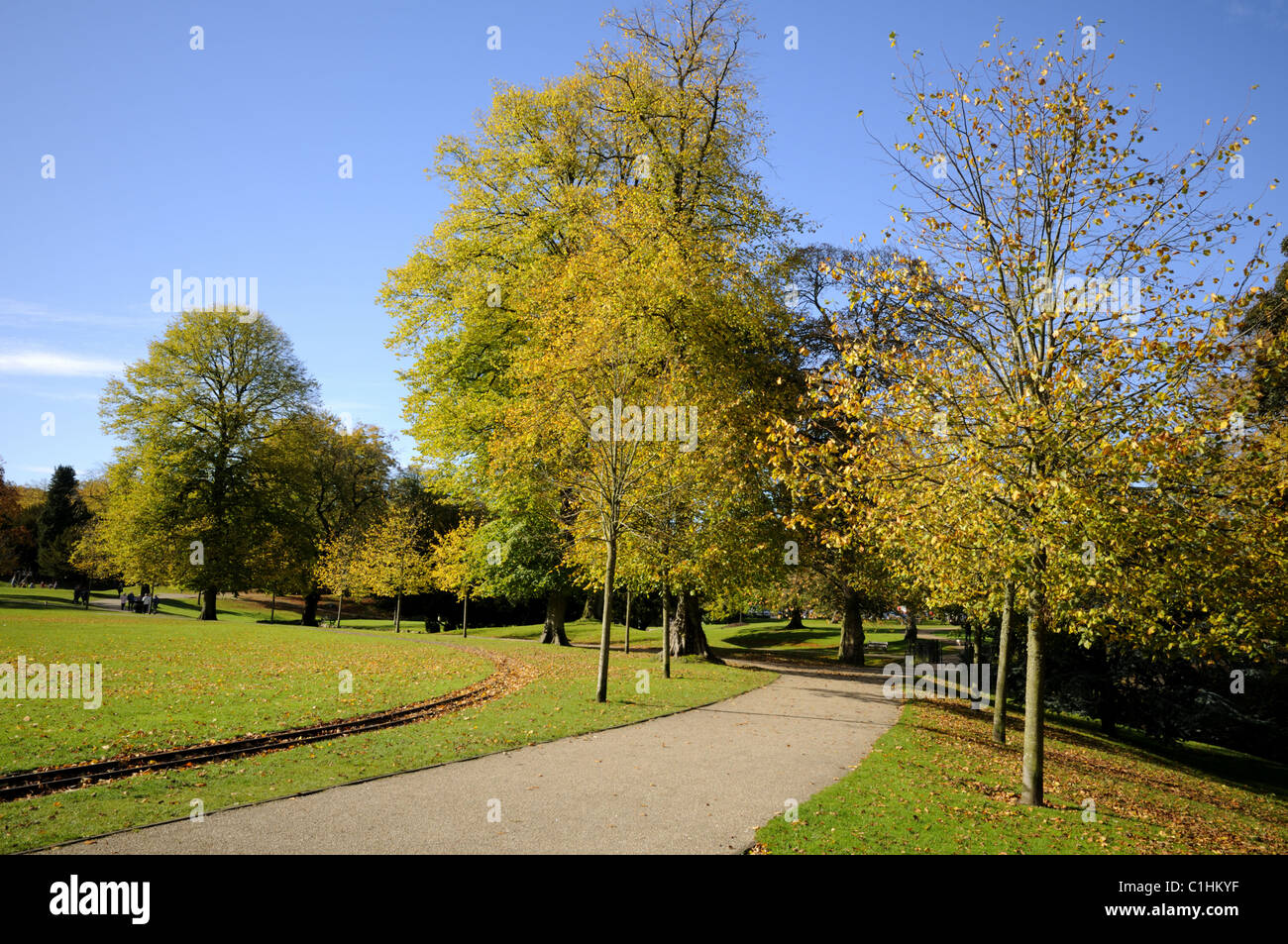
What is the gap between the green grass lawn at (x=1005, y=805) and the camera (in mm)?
7625

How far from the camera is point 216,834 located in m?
6.65

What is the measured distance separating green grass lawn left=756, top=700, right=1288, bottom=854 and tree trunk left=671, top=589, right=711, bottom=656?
9.74 m

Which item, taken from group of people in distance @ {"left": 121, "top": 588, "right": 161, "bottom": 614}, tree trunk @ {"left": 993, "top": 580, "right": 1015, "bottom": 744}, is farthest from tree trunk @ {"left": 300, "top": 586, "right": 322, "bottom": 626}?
tree trunk @ {"left": 993, "top": 580, "right": 1015, "bottom": 744}

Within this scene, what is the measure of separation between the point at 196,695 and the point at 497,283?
16.4m

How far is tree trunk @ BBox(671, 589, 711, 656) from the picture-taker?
84.1ft

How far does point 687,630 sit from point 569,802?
18225mm

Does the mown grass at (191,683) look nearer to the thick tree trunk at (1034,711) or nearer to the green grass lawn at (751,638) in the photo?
the thick tree trunk at (1034,711)

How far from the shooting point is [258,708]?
12.3 m

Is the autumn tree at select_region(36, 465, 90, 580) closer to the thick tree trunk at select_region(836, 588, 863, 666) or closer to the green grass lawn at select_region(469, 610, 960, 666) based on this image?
the green grass lawn at select_region(469, 610, 960, 666)

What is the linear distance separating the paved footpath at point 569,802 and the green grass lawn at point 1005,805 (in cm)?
67

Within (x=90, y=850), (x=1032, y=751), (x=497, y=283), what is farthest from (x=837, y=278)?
(x=497, y=283)
